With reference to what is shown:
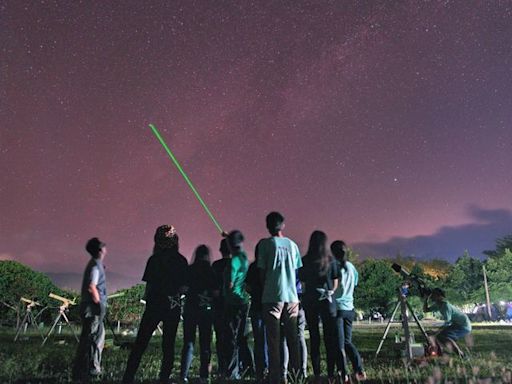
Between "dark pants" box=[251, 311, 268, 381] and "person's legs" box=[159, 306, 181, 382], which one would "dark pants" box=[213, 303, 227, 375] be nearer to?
"dark pants" box=[251, 311, 268, 381]

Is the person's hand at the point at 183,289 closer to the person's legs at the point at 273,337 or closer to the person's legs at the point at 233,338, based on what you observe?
the person's legs at the point at 233,338

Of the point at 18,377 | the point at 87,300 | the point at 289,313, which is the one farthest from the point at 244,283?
the point at 18,377

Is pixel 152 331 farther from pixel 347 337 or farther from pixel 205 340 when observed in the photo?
pixel 347 337

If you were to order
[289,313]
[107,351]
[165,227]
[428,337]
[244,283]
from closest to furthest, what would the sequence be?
[289,313]
[165,227]
[244,283]
[428,337]
[107,351]

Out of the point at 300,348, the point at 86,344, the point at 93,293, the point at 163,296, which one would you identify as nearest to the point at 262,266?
the point at 163,296

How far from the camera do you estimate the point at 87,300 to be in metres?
7.09

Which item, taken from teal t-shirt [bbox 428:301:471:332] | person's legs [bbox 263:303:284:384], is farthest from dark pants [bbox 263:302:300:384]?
teal t-shirt [bbox 428:301:471:332]

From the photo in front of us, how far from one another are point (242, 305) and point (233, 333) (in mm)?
442

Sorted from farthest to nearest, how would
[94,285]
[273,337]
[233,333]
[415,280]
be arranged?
[415,280]
[233,333]
[94,285]
[273,337]

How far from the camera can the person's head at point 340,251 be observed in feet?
24.7

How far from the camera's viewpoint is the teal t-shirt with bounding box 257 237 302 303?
6109 mm

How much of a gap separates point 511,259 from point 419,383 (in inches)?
2334

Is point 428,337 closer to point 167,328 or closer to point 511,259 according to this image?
point 167,328

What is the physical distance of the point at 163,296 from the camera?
644 cm
